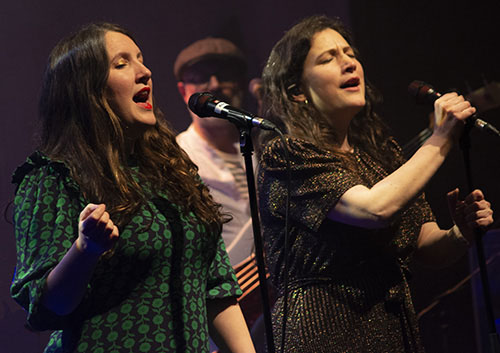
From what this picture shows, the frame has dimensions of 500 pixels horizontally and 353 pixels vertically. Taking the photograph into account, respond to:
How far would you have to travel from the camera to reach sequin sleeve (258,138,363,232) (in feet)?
6.57

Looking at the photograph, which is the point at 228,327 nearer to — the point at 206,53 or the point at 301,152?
the point at 301,152

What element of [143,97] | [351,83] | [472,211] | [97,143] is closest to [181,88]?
[351,83]

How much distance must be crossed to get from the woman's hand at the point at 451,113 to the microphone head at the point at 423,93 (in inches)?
1.0

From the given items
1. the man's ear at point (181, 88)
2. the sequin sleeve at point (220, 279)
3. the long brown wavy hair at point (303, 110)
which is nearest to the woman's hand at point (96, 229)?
the sequin sleeve at point (220, 279)

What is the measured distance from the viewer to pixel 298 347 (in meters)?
2.01

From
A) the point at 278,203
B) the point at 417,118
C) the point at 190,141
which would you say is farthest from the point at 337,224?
the point at 417,118

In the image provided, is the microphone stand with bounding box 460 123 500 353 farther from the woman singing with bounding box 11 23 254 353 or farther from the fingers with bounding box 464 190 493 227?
the woman singing with bounding box 11 23 254 353

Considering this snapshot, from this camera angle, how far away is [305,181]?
2.07m

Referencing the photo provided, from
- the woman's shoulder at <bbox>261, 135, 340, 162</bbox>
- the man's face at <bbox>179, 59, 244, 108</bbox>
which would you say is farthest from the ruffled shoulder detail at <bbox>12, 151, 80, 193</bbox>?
→ the man's face at <bbox>179, 59, 244, 108</bbox>

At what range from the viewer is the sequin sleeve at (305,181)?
200cm

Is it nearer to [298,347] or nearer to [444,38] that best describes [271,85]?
[298,347]

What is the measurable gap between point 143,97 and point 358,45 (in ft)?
6.15

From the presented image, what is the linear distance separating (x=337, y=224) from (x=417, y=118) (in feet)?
5.57

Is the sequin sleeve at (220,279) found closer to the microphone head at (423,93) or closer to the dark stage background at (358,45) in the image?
the microphone head at (423,93)
